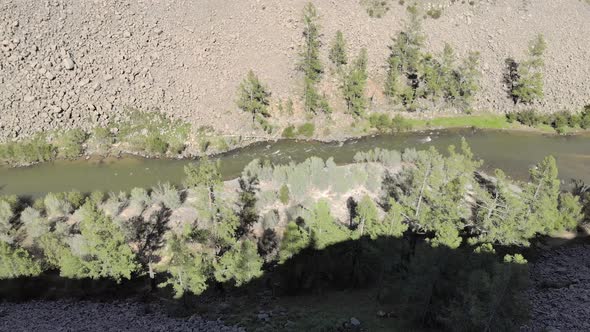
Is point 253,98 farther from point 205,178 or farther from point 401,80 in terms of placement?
point 205,178

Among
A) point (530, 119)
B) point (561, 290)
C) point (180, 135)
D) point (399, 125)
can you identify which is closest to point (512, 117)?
point (530, 119)

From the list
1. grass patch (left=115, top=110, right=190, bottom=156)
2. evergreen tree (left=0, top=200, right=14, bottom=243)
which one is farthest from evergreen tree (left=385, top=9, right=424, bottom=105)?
evergreen tree (left=0, top=200, right=14, bottom=243)

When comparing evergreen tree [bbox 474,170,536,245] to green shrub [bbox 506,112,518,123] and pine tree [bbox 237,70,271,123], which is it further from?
green shrub [bbox 506,112,518,123]

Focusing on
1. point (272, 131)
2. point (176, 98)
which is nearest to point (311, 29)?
point (272, 131)

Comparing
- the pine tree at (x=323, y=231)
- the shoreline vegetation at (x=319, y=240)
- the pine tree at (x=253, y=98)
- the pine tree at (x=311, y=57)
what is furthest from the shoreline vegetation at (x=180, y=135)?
the pine tree at (x=323, y=231)

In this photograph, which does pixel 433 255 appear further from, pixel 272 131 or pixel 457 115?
pixel 457 115

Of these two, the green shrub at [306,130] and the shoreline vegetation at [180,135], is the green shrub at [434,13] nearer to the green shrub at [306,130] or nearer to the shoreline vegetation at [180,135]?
the shoreline vegetation at [180,135]

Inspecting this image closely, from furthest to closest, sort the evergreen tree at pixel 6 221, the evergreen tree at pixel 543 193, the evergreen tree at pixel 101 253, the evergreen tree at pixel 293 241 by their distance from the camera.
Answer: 1. the evergreen tree at pixel 6 221
2. the evergreen tree at pixel 543 193
3. the evergreen tree at pixel 293 241
4. the evergreen tree at pixel 101 253

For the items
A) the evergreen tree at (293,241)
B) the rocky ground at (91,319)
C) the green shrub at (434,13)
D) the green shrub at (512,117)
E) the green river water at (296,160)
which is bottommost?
the rocky ground at (91,319)
